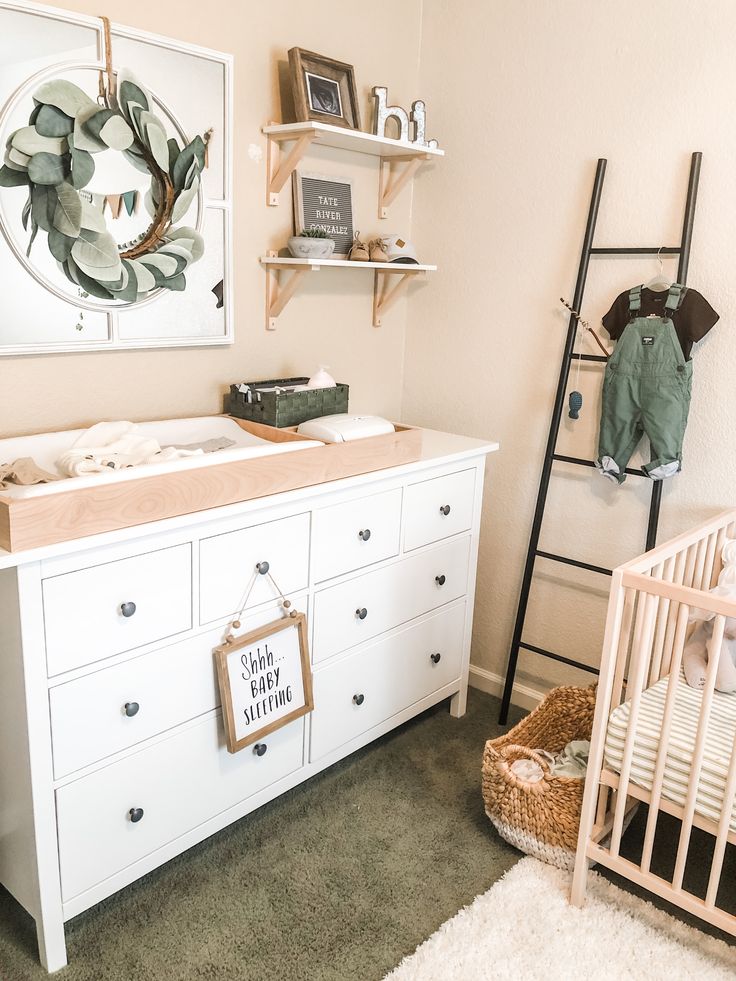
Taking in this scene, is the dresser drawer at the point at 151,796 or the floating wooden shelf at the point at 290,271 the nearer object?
the dresser drawer at the point at 151,796

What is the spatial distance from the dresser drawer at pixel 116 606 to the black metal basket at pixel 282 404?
1.98 feet

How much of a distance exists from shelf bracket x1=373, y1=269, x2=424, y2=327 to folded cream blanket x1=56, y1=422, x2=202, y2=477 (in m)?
1.07

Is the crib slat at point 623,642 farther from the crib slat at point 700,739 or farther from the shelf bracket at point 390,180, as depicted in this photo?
the shelf bracket at point 390,180

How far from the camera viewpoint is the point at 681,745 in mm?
1790

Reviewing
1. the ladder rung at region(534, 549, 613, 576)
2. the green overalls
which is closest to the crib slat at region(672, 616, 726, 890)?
A: the green overalls

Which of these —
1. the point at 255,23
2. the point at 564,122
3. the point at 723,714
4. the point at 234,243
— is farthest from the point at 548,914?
the point at 255,23

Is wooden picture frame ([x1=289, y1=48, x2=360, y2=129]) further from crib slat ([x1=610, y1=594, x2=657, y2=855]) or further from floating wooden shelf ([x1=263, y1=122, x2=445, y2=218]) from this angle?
crib slat ([x1=610, y1=594, x2=657, y2=855])

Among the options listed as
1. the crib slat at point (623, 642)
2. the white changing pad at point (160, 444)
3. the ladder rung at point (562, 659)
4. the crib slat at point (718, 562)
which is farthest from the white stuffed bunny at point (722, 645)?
the white changing pad at point (160, 444)

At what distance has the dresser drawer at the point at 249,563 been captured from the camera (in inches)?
72.9

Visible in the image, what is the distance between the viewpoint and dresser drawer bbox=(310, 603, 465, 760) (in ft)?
7.36

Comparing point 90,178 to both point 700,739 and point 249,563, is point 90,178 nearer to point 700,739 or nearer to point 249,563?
point 249,563

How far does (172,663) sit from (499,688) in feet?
4.79

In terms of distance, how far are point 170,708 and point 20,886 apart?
0.47 metres

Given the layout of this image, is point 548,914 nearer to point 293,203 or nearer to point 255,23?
point 293,203
